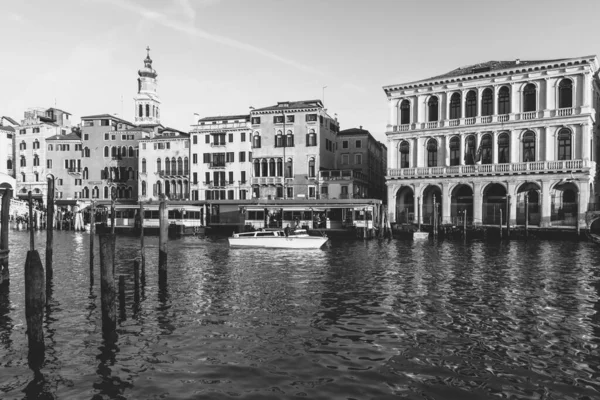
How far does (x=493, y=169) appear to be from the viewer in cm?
5141

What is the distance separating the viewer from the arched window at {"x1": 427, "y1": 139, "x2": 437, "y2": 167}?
55969 mm

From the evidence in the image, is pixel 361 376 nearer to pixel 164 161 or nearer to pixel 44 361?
pixel 44 361

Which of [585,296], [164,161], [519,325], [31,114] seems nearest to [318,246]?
[585,296]

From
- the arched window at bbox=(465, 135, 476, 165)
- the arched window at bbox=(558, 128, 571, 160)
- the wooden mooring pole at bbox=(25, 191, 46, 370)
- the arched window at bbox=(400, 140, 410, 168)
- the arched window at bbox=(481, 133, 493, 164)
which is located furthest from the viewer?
the arched window at bbox=(400, 140, 410, 168)

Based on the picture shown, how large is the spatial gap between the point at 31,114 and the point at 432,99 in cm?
7022

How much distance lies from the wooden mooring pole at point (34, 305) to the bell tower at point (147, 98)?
88.1m

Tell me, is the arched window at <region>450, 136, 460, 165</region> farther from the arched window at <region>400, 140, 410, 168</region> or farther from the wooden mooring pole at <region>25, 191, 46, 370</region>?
the wooden mooring pole at <region>25, 191, 46, 370</region>

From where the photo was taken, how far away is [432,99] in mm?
56281

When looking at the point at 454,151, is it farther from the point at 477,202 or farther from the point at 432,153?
the point at 477,202

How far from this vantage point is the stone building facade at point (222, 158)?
67.3m

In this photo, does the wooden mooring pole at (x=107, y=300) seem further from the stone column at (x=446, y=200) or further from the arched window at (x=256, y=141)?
the arched window at (x=256, y=141)

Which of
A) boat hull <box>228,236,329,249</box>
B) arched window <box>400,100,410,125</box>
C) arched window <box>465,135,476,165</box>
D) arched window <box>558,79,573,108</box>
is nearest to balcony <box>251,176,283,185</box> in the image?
arched window <box>400,100,410,125</box>

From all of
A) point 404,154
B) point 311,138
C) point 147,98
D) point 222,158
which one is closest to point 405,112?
point 404,154

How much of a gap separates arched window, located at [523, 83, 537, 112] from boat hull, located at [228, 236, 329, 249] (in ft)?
83.7
